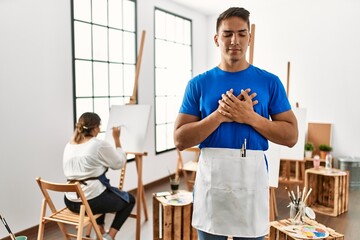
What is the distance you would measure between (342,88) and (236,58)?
15.1 ft

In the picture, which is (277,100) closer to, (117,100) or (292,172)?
(117,100)

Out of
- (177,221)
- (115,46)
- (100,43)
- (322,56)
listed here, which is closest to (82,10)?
(100,43)

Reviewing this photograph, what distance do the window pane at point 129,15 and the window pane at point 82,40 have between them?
709 millimetres

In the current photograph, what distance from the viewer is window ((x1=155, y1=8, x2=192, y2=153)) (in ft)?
17.1

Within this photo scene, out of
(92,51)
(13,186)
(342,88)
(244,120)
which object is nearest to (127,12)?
(92,51)

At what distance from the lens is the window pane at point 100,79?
161 inches

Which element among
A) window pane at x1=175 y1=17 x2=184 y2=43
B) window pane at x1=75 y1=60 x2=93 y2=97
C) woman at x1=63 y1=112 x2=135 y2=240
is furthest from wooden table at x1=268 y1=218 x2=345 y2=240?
window pane at x1=175 y1=17 x2=184 y2=43

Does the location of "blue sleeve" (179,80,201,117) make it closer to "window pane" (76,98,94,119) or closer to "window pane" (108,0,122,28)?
"window pane" (76,98,94,119)

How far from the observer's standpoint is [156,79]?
17.0ft

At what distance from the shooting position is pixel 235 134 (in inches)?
50.8

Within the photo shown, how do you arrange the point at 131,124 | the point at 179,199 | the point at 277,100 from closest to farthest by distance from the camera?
the point at 277,100, the point at 179,199, the point at 131,124

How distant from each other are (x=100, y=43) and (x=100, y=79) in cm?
41

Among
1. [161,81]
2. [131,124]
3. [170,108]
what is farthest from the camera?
[170,108]

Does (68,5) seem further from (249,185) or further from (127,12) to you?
(249,185)
